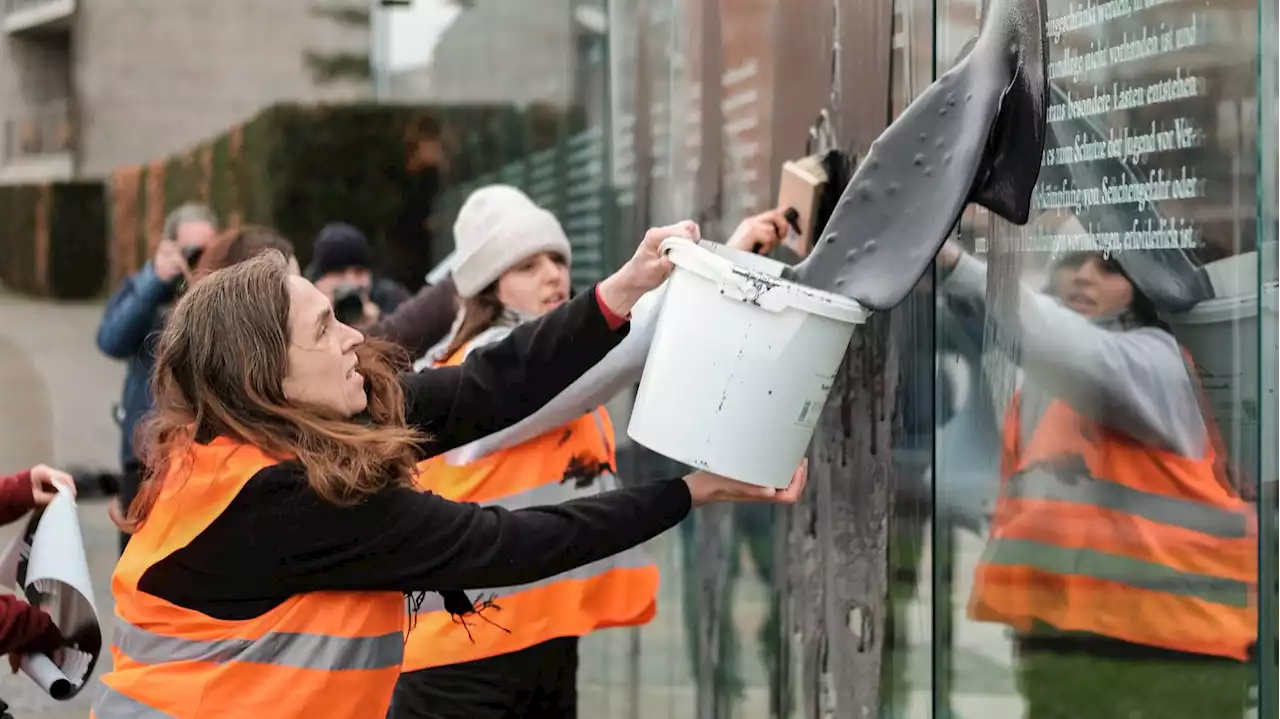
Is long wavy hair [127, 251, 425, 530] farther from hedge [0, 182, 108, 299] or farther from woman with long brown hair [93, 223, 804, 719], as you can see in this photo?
hedge [0, 182, 108, 299]

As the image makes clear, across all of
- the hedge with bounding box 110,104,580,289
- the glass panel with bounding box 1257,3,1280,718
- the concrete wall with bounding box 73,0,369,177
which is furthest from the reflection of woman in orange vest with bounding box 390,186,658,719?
the concrete wall with bounding box 73,0,369,177

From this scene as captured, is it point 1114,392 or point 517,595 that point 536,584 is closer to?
point 517,595

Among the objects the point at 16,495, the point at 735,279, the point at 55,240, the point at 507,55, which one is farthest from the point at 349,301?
the point at 55,240

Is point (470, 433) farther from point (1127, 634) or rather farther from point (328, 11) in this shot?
point (328, 11)

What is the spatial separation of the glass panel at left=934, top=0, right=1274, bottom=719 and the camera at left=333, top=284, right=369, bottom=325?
3.86 meters

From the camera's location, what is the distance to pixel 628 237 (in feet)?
17.5

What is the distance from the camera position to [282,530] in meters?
2.28

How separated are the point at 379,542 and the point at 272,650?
8.9 inches

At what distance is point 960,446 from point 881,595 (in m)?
0.44

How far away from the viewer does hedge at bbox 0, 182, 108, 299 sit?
16766 mm

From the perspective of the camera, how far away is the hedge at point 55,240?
16.8m

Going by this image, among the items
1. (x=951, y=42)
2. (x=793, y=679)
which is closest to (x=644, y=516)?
(x=951, y=42)

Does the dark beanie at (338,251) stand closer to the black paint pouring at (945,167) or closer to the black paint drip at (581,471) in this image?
the black paint drip at (581,471)

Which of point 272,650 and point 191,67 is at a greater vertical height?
point 191,67
